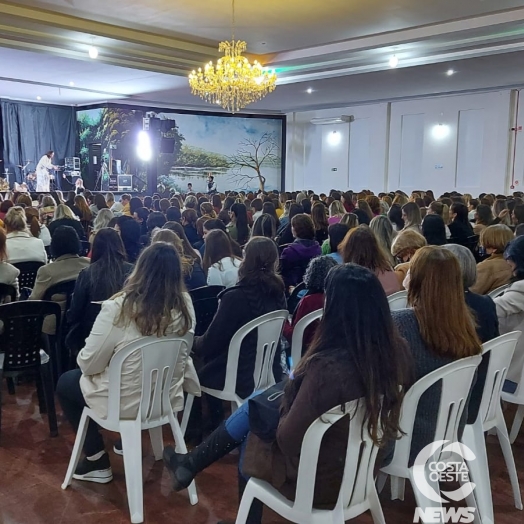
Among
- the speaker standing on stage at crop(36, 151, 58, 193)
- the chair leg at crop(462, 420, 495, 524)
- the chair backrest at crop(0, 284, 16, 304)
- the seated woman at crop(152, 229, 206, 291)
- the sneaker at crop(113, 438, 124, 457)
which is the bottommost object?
the sneaker at crop(113, 438, 124, 457)

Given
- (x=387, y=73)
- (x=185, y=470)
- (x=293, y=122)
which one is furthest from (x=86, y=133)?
(x=185, y=470)

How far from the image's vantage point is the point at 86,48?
8.57 m

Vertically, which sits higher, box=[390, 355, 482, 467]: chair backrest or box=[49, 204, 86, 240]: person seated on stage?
box=[49, 204, 86, 240]: person seated on stage

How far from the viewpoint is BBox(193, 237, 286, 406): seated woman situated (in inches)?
111

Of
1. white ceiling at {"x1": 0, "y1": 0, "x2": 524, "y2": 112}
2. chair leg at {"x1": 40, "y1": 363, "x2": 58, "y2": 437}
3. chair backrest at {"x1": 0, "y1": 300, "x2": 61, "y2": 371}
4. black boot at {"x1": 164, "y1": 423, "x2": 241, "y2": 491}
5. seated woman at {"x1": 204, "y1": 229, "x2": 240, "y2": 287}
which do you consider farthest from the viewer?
white ceiling at {"x1": 0, "y1": 0, "x2": 524, "y2": 112}

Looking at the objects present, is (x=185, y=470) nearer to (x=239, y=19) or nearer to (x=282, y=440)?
(x=282, y=440)

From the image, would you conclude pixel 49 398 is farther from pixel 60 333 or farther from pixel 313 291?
pixel 313 291

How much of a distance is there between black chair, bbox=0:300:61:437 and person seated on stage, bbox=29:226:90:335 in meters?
0.38

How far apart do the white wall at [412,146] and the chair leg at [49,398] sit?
1194 cm

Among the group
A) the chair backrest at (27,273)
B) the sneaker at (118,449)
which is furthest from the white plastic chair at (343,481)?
the chair backrest at (27,273)

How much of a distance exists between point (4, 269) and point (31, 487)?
155cm

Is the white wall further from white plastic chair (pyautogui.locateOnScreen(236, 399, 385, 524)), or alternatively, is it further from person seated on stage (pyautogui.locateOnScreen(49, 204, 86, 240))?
white plastic chair (pyautogui.locateOnScreen(236, 399, 385, 524))

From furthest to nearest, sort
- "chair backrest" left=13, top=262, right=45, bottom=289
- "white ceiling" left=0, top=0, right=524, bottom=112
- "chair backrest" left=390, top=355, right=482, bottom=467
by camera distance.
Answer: "white ceiling" left=0, top=0, right=524, bottom=112 → "chair backrest" left=13, top=262, right=45, bottom=289 → "chair backrest" left=390, top=355, right=482, bottom=467

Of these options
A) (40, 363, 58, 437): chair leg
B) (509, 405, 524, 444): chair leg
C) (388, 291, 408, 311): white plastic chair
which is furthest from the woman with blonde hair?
(40, 363, 58, 437): chair leg
